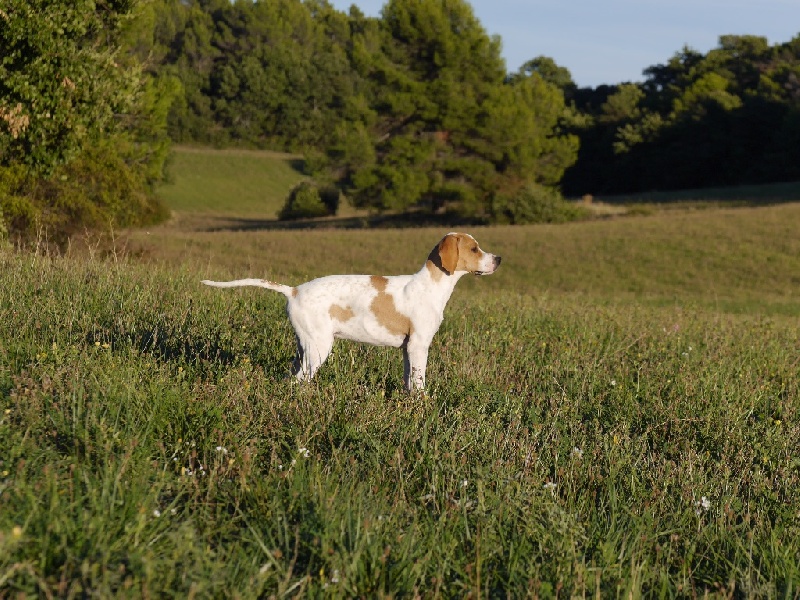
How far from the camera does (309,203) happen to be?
64.0 metres

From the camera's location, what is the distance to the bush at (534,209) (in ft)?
168

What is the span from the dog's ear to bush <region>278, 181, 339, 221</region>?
5773 centimetres

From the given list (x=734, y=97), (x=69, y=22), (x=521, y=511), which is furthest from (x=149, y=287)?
(x=734, y=97)

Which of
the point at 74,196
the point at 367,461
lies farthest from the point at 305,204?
the point at 367,461

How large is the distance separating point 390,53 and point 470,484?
5287 cm

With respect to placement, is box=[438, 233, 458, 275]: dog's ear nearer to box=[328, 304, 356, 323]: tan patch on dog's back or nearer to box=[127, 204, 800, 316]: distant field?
box=[328, 304, 356, 323]: tan patch on dog's back

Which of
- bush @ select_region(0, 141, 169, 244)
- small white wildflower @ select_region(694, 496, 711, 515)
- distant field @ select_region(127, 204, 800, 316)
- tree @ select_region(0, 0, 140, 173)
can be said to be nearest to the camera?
small white wildflower @ select_region(694, 496, 711, 515)

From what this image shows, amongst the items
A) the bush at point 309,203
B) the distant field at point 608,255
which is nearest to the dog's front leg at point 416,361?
the distant field at point 608,255

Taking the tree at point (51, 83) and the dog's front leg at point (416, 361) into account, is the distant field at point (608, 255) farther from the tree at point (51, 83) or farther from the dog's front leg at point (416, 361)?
the dog's front leg at point (416, 361)

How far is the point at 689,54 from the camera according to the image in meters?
88.6

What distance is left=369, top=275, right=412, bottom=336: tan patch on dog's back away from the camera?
669 cm

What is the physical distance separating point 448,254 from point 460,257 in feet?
0.41

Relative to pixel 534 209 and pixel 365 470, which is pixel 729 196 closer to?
pixel 534 209

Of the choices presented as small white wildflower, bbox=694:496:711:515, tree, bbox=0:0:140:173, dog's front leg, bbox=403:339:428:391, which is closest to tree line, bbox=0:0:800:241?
tree, bbox=0:0:140:173
